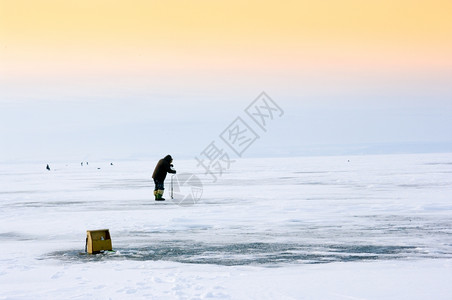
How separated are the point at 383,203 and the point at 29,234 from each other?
11.1 metres

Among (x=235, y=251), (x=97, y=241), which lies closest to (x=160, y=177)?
(x=97, y=241)

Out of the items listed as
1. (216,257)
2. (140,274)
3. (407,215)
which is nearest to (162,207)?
(407,215)

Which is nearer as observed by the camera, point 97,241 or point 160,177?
point 97,241

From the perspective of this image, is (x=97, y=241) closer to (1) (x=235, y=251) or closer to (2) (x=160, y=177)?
(1) (x=235, y=251)

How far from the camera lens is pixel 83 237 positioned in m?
13.2

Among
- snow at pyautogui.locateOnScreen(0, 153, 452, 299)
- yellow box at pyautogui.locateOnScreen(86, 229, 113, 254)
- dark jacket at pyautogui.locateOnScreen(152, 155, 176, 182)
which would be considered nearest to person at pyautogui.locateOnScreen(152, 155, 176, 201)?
dark jacket at pyautogui.locateOnScreen(152, 155, 176, 182)

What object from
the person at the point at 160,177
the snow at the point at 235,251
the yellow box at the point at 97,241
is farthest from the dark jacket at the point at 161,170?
the yellow box at the point at 97,241

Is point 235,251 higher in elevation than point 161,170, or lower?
lower

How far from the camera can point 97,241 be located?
10781mm

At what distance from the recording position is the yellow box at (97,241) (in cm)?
1070

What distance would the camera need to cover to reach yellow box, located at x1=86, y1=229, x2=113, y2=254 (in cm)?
1070

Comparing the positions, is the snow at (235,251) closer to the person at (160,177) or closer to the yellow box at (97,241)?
the yellow box at (97,241)

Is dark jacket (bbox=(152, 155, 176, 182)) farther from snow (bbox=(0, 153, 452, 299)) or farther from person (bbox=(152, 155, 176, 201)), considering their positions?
snow (bbox=(0, 153, 452, 299))

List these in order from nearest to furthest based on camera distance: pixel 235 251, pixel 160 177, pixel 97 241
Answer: pixel 97 241, pixel 235 251, pixel 160 177
